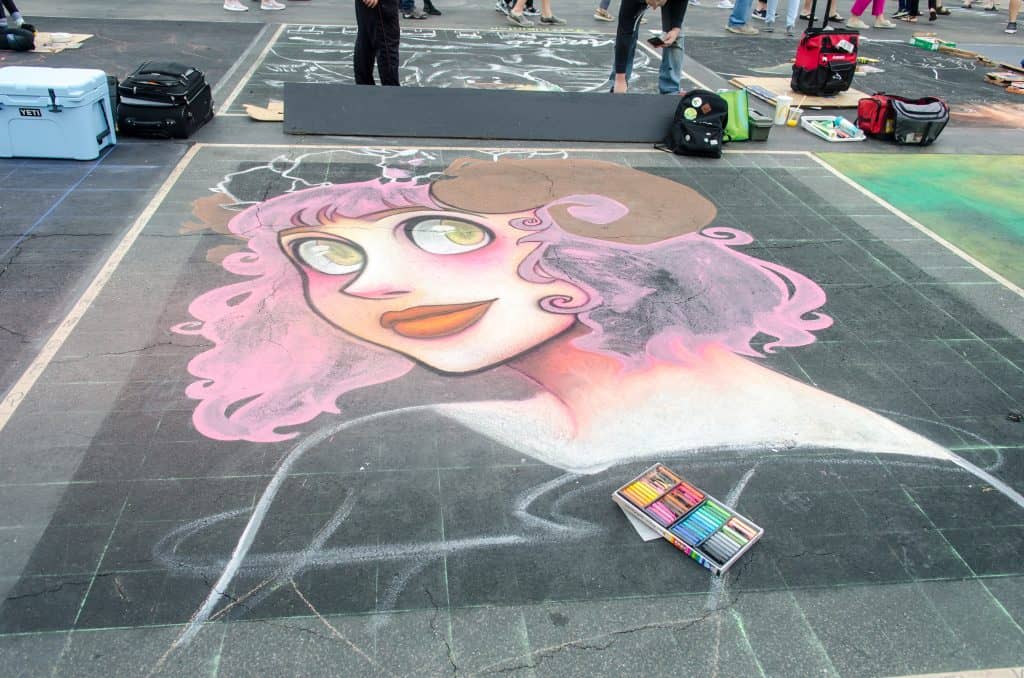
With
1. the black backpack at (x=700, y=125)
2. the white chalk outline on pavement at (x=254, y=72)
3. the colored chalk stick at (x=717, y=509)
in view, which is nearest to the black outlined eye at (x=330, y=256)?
the colored chalk stick at (x=717, y=509)

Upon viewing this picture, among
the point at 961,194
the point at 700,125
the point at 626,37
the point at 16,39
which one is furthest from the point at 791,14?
the point at 16,39

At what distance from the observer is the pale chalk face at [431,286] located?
18.3 feet

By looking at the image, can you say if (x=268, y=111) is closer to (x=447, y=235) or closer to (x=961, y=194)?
(x=447, y=235)

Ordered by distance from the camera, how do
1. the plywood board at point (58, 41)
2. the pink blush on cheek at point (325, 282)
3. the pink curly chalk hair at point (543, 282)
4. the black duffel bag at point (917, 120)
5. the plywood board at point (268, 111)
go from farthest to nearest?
the plywood board at point (58, 41), the black duffel bag at point (917, 120), the plywood board at point (268, 111), the pink blush on cheek at point (325, 282), the pink curly chalk hair at point (543, 282)

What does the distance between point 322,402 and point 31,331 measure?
96.5 inches

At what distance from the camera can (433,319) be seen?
5820mm

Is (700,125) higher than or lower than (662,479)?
higher

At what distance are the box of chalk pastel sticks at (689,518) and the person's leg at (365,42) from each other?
8053 mm

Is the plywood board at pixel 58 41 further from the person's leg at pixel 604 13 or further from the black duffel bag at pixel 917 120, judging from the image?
the black duffel bag at pixel 917 120

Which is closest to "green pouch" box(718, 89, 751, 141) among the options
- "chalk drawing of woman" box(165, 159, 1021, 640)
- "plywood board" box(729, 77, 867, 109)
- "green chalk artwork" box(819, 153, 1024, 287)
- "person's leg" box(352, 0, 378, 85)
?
"green chalk artwork" box(819, 153, 1024, 287)

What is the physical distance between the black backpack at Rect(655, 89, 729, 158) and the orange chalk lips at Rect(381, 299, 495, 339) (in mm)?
4929

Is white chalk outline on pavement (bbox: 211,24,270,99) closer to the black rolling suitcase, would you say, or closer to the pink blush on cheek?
the black rolling suitcase

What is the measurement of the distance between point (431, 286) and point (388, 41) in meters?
5.37

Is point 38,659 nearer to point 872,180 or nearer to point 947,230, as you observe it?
point 947,230
